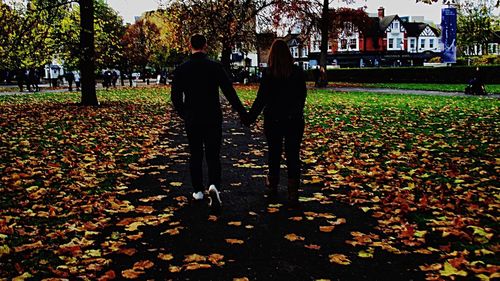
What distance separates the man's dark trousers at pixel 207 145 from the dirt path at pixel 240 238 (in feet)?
1.44

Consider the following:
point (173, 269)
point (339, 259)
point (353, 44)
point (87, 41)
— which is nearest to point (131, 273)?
point (173, 269)

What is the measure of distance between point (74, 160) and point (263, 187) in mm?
4084

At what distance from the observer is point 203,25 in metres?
37.5

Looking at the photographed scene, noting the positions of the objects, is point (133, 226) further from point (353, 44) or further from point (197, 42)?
point (353, 44)

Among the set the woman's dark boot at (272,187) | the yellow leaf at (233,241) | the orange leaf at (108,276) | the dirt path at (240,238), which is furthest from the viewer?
the woman's dark boot at (272,187)

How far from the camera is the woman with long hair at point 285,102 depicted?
18.8 feet

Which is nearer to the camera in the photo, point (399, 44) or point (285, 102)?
point (285, 102)

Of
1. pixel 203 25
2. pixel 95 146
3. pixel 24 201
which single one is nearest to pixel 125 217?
pixel 24 201

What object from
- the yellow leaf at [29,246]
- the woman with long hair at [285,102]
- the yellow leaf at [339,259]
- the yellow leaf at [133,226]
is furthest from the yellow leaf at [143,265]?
the woman with long hair at [285,102]

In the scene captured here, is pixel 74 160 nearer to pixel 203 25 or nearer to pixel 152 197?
pixel 152 197

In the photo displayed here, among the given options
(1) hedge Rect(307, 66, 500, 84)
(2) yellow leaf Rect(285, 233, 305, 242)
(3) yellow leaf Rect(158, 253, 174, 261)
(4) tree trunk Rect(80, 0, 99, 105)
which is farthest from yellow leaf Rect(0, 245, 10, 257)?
(1) hedge Rect(307, 66, 500, 84)

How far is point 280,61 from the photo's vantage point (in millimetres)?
5711

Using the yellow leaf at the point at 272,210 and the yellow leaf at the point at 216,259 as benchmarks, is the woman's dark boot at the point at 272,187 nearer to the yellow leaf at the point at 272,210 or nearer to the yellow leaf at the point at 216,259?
the yellow leaf at the point at 272,210

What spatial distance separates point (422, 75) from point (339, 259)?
43348 mm
